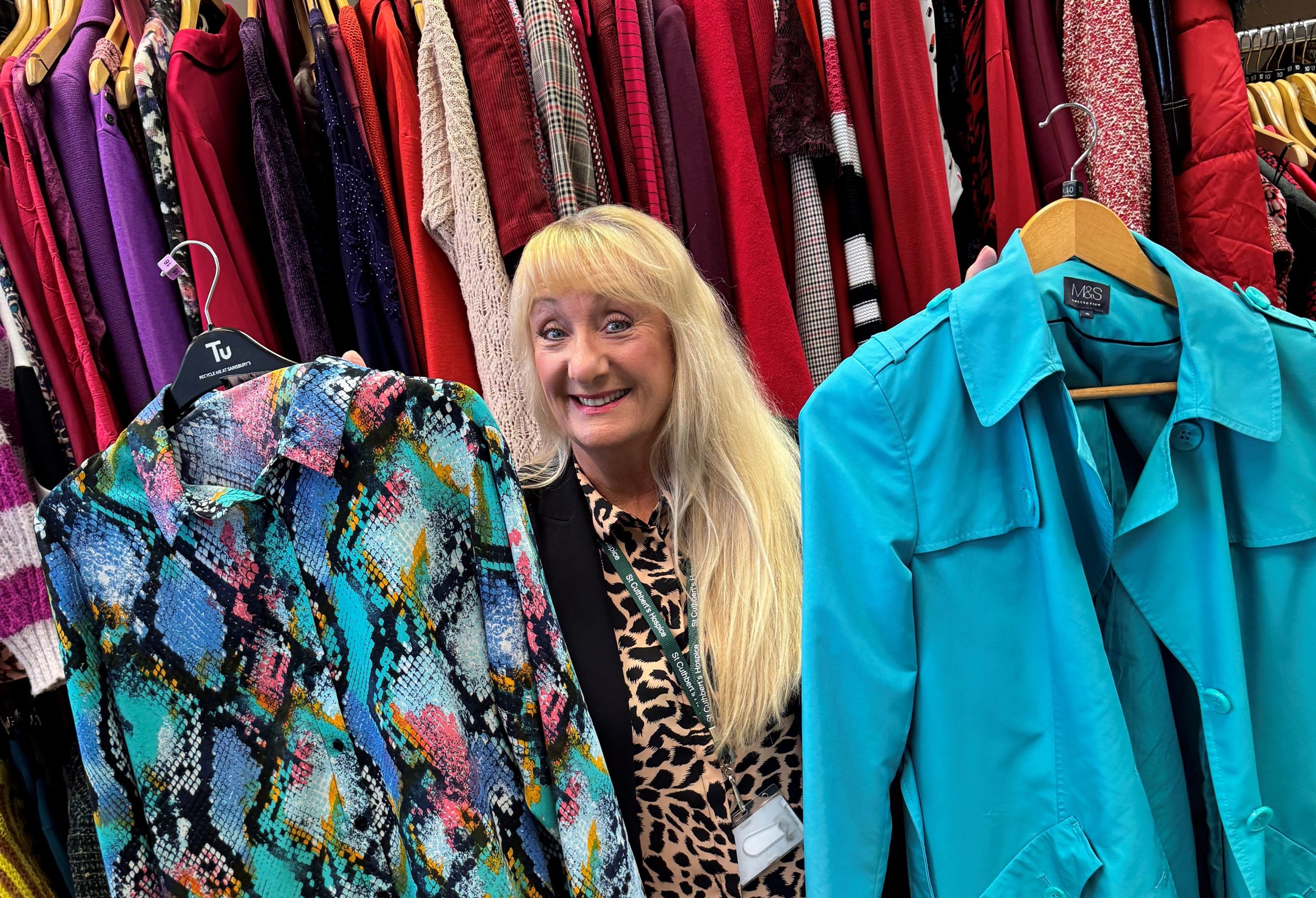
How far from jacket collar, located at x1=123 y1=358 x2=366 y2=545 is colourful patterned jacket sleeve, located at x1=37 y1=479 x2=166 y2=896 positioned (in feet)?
0.25

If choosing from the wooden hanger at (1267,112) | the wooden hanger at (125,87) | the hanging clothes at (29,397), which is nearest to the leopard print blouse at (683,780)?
the hanging clothes at (29,397)

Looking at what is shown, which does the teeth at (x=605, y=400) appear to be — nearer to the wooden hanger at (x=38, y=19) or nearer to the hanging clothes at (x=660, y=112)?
the hanging clothes at (x=660, y=112)

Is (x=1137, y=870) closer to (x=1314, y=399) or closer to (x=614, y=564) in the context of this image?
(x=1314, y=399)

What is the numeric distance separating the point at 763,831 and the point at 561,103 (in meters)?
1.17

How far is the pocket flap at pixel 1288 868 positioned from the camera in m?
0.78

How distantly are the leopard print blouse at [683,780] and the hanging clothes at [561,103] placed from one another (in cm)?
69

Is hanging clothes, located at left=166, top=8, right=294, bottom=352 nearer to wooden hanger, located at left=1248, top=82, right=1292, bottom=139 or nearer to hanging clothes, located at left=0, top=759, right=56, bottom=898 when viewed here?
hanging clothes, located at left=0, top=759, right=56, bottom=898

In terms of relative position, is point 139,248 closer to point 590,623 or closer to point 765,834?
point 590,623

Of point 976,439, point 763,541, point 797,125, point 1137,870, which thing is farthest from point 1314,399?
point 797,125

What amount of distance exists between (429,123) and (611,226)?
51cm

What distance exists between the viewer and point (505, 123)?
49.3 inches

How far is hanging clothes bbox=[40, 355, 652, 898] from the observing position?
0.78 metres

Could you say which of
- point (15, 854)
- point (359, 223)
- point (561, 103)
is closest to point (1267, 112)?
point (561, 103)

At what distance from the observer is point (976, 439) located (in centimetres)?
79
